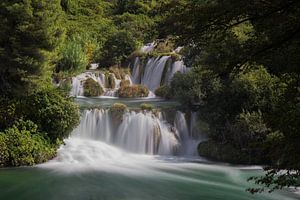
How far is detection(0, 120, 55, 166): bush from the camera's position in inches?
582

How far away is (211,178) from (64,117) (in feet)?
19.9

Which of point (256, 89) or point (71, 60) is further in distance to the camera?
point (71, 60)

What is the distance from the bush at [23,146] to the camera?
14.8 m

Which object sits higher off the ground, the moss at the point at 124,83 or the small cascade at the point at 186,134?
the moss at the point at 124,83

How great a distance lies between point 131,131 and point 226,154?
462cm

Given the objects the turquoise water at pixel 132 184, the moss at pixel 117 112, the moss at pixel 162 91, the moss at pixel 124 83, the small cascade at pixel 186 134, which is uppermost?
the moss at pixel 124 83

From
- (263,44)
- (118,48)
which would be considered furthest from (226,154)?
(118,48)

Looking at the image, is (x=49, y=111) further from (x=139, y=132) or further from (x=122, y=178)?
(x=139, y=132)

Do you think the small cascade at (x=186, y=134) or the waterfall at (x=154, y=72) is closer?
the small cascade at (x=186, y=134)

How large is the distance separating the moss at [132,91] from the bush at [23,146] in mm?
12678

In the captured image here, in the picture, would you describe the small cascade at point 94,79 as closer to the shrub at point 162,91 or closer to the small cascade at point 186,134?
the shrub at point 162,91

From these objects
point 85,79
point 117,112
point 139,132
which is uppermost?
point 85,79

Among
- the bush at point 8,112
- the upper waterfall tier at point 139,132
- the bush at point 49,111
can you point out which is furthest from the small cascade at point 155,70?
the bush at point 8,112

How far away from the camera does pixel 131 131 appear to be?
19.4 m
